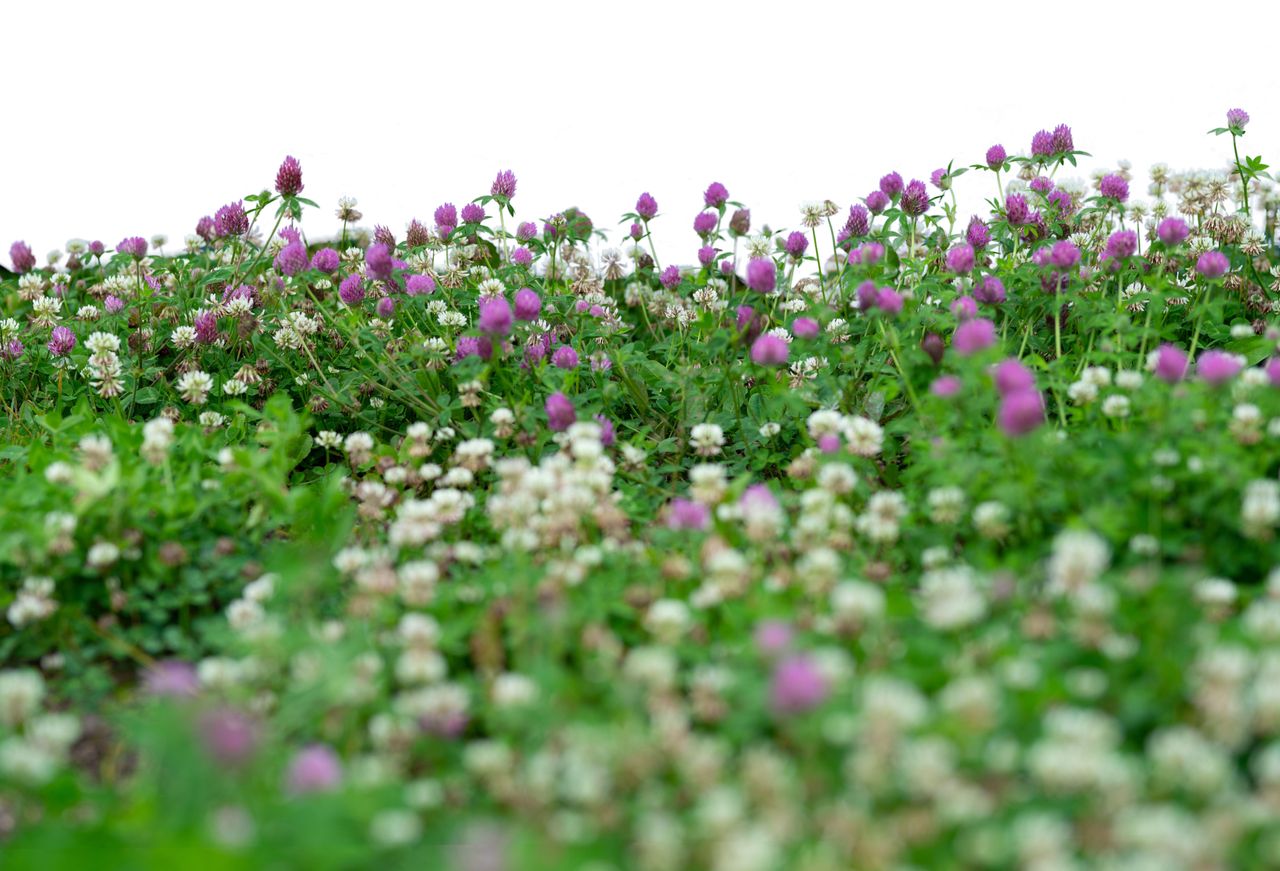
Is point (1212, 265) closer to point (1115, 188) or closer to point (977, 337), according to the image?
point (1115, 188)

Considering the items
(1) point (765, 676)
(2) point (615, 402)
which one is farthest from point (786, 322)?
(1) point (765, 676)

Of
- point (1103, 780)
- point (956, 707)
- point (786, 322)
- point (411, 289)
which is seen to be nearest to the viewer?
point (1103, 780)

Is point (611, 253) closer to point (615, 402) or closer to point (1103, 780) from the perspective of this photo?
point (615, 402)

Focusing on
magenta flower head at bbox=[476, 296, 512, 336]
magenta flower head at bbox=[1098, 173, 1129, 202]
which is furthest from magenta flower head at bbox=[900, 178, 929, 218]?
magenta flower head at bbox=[476, 296, 512, 336]

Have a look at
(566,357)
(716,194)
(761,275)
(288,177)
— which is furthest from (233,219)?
(761,275)

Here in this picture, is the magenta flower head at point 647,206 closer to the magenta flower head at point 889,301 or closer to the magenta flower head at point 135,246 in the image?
the magenta flower head at point 889,301

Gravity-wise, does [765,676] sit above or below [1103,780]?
above

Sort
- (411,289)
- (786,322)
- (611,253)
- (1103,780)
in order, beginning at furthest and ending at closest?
(611,253) → (786,322) → (411,289) → (1103,780)
